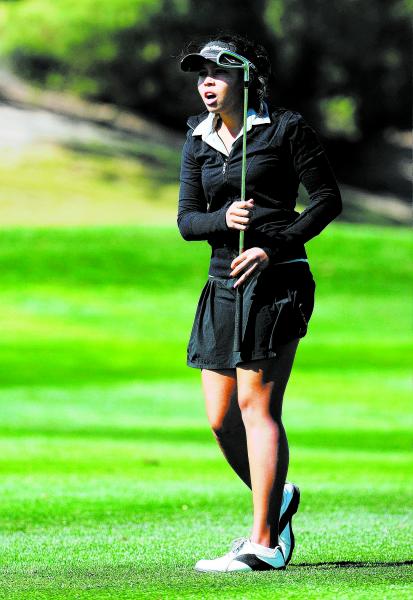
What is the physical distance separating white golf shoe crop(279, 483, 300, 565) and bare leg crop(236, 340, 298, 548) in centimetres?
9

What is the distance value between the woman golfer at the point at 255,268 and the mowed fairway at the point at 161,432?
1.11 ft

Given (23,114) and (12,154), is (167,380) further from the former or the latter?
(23,114)

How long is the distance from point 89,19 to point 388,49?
11980 mm

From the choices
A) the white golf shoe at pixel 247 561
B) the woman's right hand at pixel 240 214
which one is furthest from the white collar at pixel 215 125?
the white golf shoe at pixel 247 561

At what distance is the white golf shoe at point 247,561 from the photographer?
15.4ft

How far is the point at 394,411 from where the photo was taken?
14703mm

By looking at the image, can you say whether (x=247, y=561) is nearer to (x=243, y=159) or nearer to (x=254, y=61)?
(x=243, y=159)

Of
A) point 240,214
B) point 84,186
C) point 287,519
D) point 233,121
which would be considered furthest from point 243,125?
point 84,186

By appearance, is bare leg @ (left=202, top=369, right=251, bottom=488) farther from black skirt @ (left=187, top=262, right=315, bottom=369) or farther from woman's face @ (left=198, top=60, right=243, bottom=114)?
woman's face @ (left=198, top=60, right=243, bottom=114)

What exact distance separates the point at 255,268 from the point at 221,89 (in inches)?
27.4

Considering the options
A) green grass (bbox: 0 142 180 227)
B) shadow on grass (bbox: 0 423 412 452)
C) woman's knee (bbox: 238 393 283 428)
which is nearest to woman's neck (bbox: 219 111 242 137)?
woman's knee (bbox: 238 393 283 428)

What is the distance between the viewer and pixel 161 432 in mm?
12406

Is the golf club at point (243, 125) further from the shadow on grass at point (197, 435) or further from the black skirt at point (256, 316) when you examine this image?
the shadow on grass at point (197, 435)

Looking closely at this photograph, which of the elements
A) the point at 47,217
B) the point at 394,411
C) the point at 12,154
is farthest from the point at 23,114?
the point at 394,411
